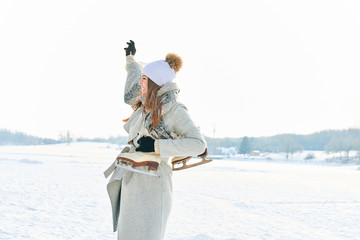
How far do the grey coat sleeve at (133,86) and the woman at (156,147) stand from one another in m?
0.27

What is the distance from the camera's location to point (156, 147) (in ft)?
6.06

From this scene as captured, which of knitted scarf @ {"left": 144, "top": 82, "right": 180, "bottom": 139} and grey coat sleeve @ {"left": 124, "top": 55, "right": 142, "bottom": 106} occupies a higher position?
grey coat sleeve @ {"left": 124, "top": 55, "right": 142, "bottom": 106}

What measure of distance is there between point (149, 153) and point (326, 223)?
5.02m

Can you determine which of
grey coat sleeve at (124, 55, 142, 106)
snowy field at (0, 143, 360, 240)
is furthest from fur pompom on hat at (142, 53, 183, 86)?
snowy field at (0, 143, 360, 240)

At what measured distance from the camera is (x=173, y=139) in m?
1.87

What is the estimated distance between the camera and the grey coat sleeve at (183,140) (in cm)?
183

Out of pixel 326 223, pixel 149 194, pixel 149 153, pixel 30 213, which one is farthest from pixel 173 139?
pixel 326 223

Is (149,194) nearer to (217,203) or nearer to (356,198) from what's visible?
(217,203)

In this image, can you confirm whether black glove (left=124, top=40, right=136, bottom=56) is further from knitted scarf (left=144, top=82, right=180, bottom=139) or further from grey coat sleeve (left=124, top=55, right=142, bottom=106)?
knitted scarf (left=144, top=82, right=180, bottom=139)

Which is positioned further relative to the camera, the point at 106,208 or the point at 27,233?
the point at 106,208

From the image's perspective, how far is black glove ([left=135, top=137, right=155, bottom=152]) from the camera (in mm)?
1871

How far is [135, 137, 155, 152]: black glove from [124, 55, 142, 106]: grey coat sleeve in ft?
1.50

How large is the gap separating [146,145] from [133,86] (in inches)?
22.2

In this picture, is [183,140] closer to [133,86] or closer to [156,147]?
[156,147]
